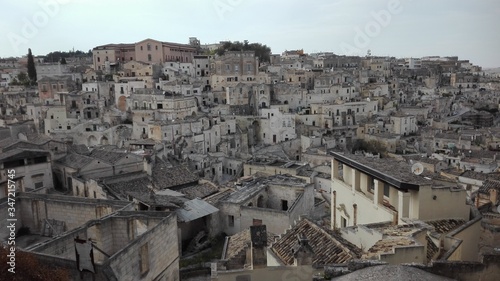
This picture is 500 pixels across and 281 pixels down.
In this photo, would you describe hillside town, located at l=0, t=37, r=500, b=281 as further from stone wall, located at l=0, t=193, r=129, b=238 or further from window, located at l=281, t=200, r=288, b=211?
window, located at l=281, t=200, r=288, b=211

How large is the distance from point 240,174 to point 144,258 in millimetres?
25319

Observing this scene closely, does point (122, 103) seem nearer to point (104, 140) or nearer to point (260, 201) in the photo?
point (104, 140)

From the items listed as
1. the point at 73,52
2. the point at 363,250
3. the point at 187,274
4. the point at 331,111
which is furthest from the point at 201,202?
the point at 73,52

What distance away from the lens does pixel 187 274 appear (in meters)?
17.7

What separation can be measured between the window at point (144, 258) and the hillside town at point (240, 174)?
0.05 m

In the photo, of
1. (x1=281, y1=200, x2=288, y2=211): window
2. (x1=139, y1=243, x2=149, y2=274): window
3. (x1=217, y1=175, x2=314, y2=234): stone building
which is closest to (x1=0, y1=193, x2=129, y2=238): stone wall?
(x1=139, y1=243, x2=149, y2=274): window

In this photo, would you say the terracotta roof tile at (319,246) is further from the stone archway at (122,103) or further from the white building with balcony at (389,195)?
the stone archway at (122,103)

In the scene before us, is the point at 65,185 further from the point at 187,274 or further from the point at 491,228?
the point at 491,228

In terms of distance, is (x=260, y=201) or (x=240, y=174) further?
(x=240, y=174)

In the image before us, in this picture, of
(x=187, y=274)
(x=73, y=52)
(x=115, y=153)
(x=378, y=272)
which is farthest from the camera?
(x=73, y=52)

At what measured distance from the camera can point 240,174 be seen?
35.8 m

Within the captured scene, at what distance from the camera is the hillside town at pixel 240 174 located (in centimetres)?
990

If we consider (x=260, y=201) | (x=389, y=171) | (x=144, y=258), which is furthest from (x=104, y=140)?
(x=389, y=171)

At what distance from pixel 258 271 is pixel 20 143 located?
2126 cm
